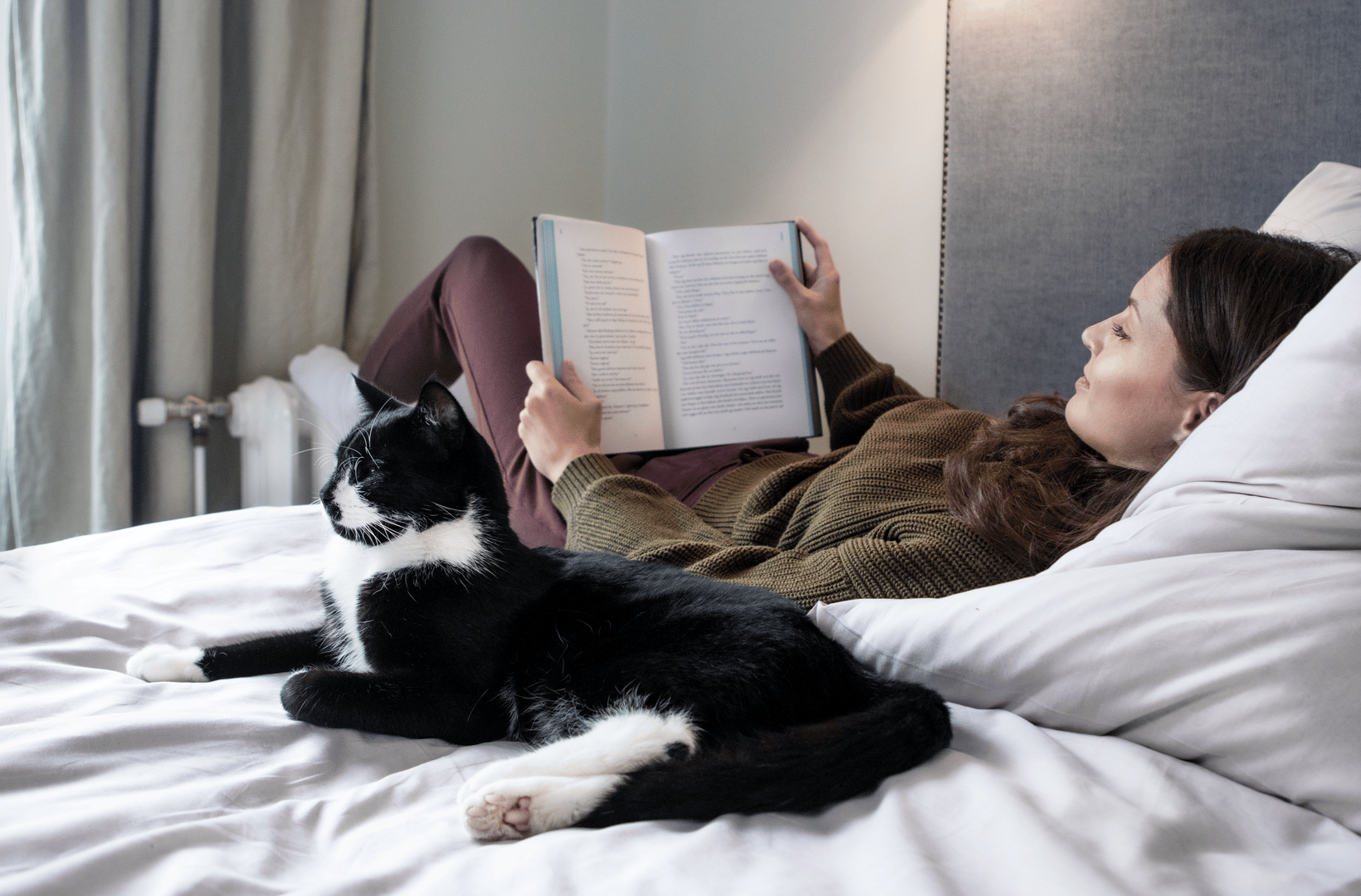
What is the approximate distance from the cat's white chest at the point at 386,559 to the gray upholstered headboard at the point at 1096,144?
3.52 ft

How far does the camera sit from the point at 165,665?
2.36ft

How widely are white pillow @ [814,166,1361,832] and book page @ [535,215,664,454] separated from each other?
2.37 ft

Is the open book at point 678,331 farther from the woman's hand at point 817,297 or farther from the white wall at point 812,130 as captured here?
the white wall at point 812,130

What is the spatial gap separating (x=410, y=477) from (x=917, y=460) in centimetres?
60

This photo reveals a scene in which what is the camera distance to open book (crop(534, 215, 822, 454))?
1.25m

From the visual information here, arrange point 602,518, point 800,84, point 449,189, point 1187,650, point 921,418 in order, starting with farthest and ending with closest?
point 449,189 → point 800,84 → point 921,418 → point 602,518 → point 1187,650

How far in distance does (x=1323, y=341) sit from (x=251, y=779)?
0.75m

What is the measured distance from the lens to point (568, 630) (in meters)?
0.69

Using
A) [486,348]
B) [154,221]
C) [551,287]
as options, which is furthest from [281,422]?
[551,287]

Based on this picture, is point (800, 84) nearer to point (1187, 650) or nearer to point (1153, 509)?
point (1153, 509)

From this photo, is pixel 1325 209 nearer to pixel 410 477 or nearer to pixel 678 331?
pixel 678 331

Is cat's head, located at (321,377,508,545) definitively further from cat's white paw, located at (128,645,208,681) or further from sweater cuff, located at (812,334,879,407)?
sweater cuff, located at (812,334,879,407)

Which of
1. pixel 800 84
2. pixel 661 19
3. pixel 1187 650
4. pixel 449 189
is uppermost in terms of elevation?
pixel 661 19

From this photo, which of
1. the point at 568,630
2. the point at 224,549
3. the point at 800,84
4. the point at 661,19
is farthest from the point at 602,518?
the point at 661,19
